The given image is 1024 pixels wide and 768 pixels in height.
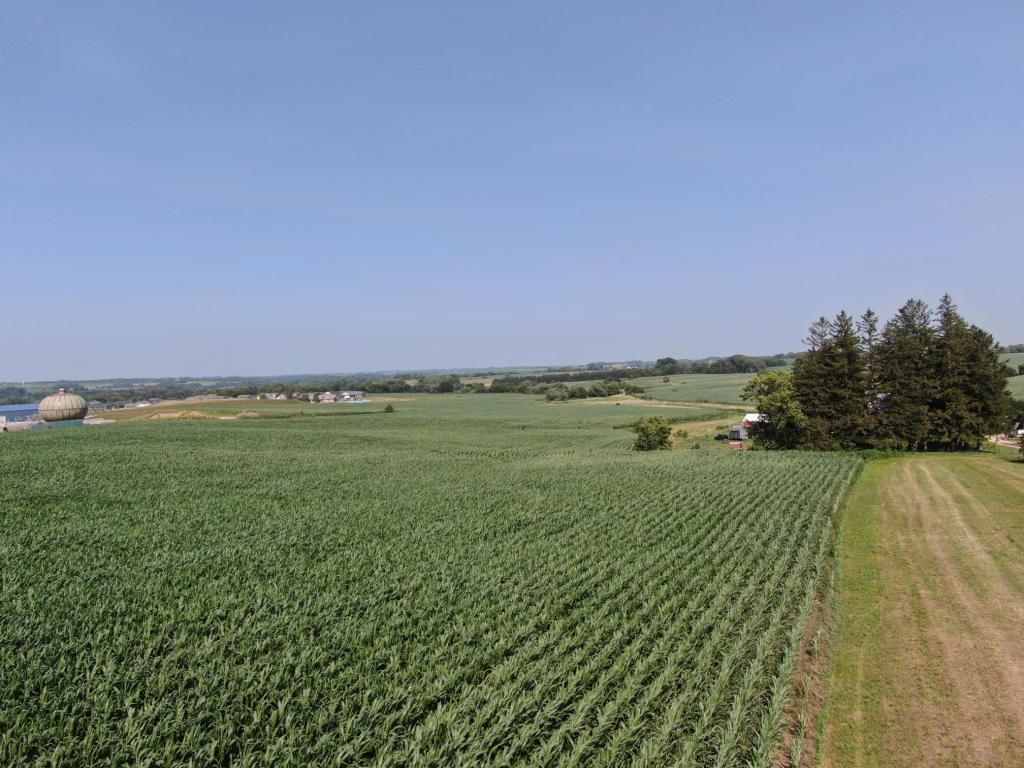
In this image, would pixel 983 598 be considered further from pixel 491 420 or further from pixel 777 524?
pixel 491 420

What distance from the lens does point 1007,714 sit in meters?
8.70

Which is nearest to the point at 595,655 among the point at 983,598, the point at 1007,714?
the point at 1007,714

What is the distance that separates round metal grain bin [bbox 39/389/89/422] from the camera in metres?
56.9

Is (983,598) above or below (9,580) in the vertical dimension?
below

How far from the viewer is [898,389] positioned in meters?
Answer: 43.8

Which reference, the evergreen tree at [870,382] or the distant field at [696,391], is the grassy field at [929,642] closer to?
the evergreen tree at [870,382]

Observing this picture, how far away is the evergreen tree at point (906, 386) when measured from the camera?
142 ft

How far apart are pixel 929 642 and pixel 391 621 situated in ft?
36.1

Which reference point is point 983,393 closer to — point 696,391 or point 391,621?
point 391,621

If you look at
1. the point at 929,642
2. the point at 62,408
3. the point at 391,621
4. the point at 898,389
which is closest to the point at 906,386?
the point at 898,389

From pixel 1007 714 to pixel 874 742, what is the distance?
103 inches

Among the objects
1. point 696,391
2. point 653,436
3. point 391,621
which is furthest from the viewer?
point 696,391

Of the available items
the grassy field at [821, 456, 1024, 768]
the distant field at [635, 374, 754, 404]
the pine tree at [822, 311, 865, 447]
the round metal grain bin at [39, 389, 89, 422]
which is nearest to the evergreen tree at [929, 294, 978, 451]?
the pine tree at [822, 311, 865, 447]

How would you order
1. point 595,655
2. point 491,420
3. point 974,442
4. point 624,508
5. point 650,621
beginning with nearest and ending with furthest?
point 595,655
point 650,621
point 624,508
point 974,442
point 491,420
